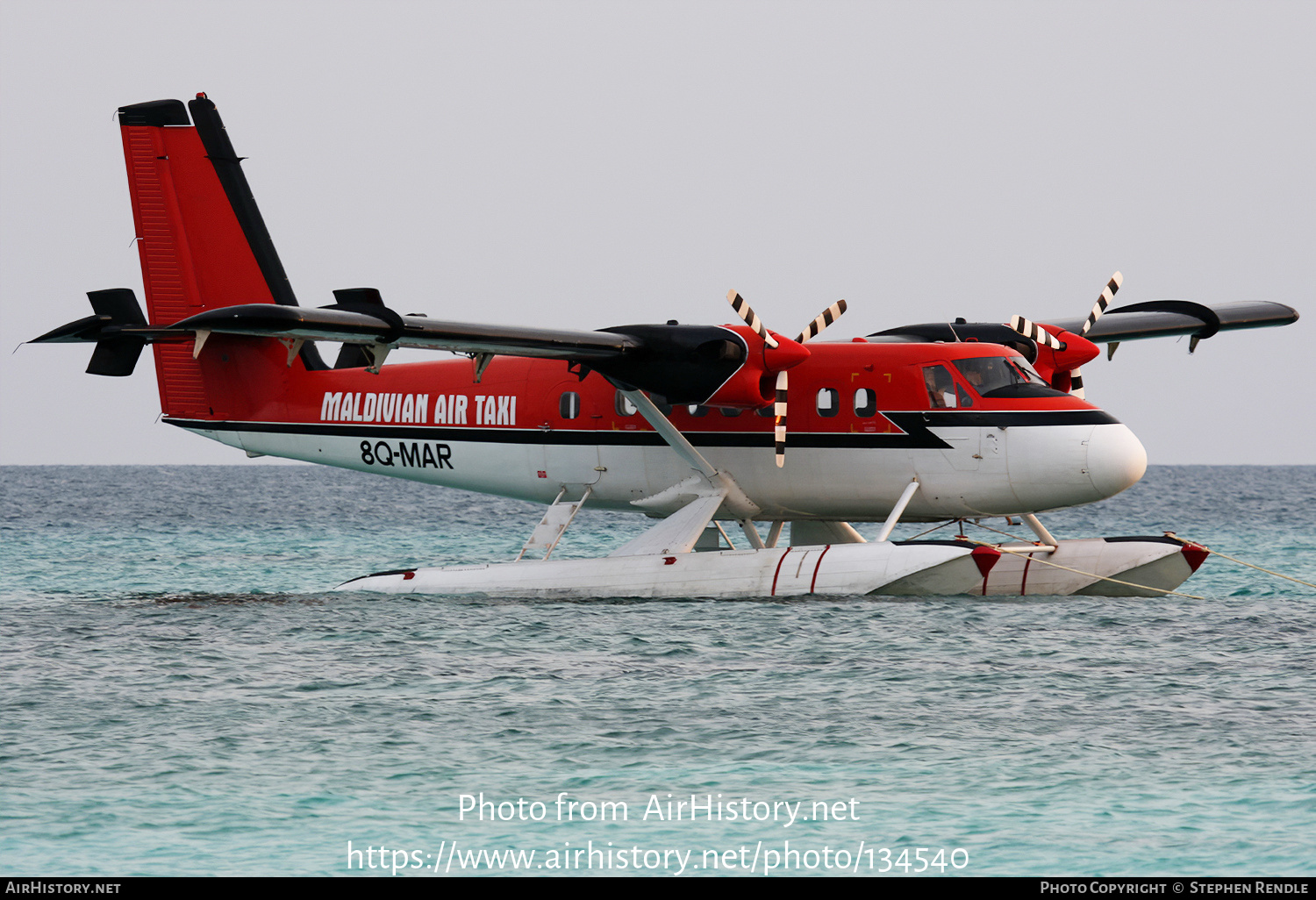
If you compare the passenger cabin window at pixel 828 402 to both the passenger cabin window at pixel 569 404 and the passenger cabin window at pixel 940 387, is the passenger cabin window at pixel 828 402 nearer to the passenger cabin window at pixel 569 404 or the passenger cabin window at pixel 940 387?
the passenger cabin window at pixel 940 387

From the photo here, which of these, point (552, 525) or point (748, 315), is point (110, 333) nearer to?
point (552, 525)

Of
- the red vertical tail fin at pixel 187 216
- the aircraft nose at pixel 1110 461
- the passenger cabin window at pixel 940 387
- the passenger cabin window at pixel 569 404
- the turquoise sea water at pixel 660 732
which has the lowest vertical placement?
the turquoise sea water at pixel 660 732

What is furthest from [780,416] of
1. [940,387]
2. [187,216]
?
[187,216]

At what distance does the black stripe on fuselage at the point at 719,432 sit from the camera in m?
17.2

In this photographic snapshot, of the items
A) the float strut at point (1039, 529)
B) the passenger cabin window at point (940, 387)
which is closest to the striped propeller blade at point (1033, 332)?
the passenger cabin window at point (940, 387)

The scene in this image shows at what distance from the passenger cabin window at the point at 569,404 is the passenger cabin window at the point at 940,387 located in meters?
4.86

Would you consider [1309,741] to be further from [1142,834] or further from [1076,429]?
[1076,429]

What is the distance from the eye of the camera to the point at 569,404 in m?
19.7

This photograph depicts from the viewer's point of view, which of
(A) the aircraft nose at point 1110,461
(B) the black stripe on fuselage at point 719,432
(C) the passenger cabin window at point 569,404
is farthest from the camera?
(C) the passenger cabin window at point 569,404

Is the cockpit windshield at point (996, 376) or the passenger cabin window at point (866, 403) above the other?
the cockpit windshield at point (996, 376)

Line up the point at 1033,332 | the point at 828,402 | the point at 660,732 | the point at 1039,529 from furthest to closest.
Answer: the point at 1033,332, the point at 1039,529, the point at 828,402, the point at 660,732

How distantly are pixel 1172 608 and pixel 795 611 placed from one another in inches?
192

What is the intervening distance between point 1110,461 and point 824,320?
404 cm

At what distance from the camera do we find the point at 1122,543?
18.3 metres
